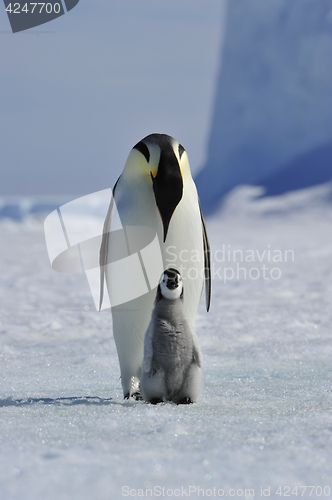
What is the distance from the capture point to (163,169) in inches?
99.7

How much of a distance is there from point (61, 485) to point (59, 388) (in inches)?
67.5

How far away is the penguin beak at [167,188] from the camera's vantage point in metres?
2.52

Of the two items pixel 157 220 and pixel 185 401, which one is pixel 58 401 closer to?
pixel 185 401

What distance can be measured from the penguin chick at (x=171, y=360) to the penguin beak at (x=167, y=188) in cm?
44

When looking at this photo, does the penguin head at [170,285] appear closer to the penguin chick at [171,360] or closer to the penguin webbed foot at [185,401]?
the penguin chick at [171,360]

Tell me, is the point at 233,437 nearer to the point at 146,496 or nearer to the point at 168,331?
the point at 146,496

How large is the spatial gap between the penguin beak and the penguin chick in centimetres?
44

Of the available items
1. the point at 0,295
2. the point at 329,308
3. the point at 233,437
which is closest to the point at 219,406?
the point at 233,437

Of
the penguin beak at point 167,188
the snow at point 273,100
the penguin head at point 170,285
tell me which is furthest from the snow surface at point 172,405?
the snow at point 273,100

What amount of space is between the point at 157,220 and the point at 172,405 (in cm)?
94

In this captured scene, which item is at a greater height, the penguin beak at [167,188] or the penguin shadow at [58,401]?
the penguin beak at [167,188]

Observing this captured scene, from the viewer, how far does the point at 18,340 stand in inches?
168

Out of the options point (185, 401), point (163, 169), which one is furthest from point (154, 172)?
point (185, 401)

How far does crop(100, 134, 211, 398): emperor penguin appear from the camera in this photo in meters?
2.54
